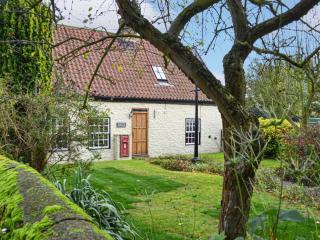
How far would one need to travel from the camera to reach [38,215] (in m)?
2.12

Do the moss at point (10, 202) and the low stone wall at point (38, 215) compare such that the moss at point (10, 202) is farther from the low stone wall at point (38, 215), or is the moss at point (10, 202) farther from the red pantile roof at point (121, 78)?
the red pantile roof at point (121, 78)

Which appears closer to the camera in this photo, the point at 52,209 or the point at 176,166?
the point at 52,209

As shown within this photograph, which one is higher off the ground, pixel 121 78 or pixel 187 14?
pixel 121 78

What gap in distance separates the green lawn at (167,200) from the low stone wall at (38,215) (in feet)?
5.72

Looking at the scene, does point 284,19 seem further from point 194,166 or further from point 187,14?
point 194,166

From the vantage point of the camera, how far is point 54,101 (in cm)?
784

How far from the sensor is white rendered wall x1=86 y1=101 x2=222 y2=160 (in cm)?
2244

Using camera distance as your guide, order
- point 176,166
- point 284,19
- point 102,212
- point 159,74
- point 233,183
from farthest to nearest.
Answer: point 159,74 < point 176,166 < point 102,212 < point 284,19 < point 233,183

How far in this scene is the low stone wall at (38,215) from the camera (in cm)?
185

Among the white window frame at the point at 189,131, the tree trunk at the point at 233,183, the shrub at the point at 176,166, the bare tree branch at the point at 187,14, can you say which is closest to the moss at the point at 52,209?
the tree trunk at the point at 233,183

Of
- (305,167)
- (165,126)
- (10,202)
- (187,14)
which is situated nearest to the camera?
(305,167)

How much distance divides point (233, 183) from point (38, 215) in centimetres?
193

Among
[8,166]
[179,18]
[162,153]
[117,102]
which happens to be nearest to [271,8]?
[179,18]

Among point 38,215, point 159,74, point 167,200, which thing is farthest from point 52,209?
point 159,74
